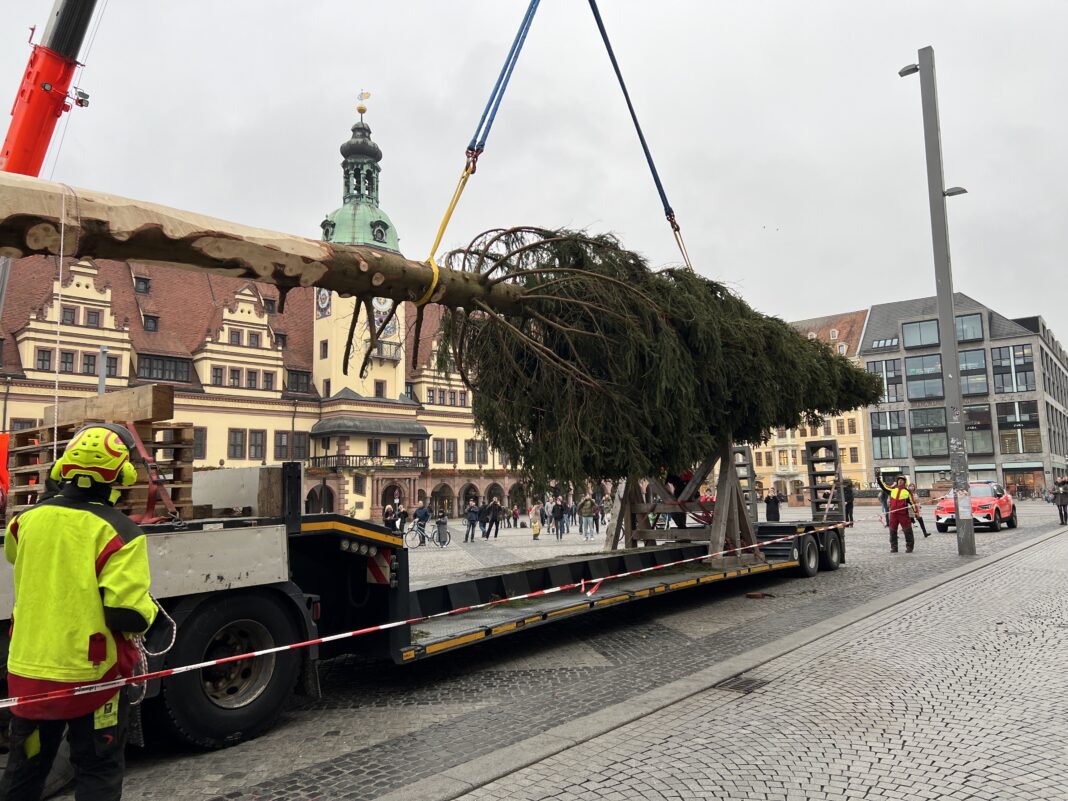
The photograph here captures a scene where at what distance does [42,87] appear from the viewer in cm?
912

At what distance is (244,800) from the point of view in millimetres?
4348

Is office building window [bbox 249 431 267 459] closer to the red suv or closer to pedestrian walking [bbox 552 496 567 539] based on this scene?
pedestrian walking [bbox 552 496 567 539]

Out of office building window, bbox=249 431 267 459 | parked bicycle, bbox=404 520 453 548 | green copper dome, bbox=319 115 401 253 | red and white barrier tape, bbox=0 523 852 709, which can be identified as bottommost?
parked bicycle, bbox=404 520 453 548

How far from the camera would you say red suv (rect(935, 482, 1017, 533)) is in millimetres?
24844

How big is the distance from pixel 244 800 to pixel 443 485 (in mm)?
56665

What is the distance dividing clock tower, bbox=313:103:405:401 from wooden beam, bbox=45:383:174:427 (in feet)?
162

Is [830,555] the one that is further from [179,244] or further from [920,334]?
[920,334]

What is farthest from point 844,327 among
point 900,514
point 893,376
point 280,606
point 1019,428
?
point 280,606

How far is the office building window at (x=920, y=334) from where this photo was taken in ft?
262

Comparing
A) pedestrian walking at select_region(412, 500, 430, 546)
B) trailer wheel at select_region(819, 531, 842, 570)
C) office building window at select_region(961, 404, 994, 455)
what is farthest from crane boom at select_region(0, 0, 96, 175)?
office building window at select_region(961, 404, 994, 455)

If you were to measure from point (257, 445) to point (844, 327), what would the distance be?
2535 inches

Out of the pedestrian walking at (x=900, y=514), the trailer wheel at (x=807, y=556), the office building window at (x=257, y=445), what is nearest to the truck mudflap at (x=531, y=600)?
the trailer wheel at (x=807, y=556)

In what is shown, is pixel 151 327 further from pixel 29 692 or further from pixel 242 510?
pixel 29 692

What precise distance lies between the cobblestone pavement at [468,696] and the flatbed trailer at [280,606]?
1.05ft
